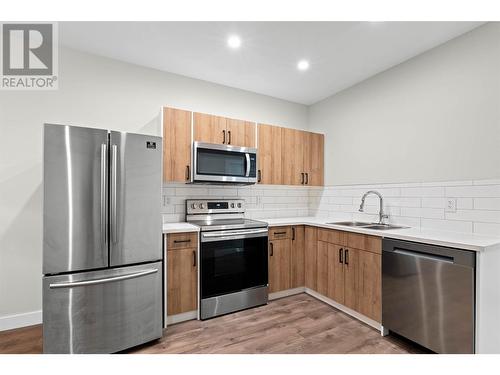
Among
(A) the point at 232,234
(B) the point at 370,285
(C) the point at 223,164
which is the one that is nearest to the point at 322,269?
(B) the point at 370,285

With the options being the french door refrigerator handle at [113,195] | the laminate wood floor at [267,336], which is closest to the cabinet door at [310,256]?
the laminate wood floor at [267,336]

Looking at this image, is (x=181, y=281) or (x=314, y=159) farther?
(x=314, y=159)

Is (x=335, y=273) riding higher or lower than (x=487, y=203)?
lower

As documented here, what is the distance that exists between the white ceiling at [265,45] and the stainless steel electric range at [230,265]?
1642 mm

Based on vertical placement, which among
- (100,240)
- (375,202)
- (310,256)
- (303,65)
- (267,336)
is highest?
(303,65)

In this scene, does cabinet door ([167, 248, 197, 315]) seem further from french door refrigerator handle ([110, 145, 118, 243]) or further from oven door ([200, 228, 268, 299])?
french door refrigerator handle ([110, 145, 118, 243])

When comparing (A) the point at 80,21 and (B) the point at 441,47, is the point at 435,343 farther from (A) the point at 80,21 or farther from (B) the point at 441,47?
(A) the point at 80,21

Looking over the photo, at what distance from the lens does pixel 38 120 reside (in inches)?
98.7

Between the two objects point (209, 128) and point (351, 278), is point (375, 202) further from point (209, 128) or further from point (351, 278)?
point (209, 128)

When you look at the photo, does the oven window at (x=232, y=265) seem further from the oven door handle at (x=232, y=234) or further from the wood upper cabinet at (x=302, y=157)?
the wood upper cabinet at (x=302, y=157)

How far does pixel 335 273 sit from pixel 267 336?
102cm

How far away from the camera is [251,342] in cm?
219

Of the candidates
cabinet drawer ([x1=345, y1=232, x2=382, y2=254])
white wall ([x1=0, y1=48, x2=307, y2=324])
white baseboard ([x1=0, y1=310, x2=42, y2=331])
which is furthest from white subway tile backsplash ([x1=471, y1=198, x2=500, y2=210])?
white baseboard ([x1=0, y1=310, x2=42, y2=331])

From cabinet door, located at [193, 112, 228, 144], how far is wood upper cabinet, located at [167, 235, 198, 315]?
1.23 m
